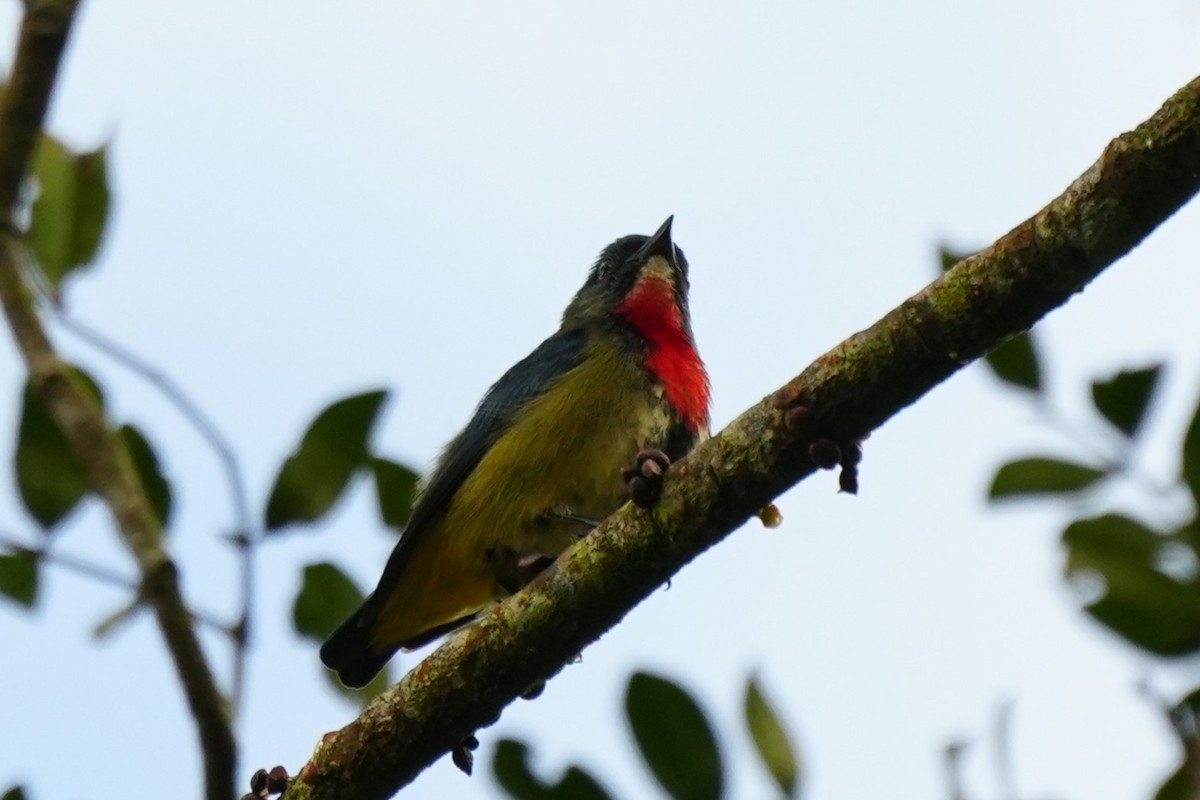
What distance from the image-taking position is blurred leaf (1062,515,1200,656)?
299 centimetres

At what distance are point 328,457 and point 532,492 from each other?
2.81 ft

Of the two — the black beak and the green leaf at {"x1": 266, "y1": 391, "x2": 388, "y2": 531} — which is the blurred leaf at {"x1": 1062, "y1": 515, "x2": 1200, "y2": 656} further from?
the black beak

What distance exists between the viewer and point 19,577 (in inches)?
171

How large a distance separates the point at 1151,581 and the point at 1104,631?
136mm

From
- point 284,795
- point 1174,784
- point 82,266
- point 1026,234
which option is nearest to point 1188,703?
point 1174,784

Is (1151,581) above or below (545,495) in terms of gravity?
below

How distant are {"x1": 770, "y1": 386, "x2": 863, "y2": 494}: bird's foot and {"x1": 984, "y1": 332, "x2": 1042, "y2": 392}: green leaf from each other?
37.1 inches

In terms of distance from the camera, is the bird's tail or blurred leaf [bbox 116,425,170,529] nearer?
blurred leaf [bbox 116,425,170,529]

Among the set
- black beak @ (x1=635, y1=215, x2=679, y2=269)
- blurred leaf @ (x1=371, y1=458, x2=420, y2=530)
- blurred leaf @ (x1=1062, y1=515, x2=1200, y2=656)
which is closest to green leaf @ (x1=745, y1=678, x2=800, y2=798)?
blurred leaf @ (x1=1062, y1=515, x2=1200, y2=656)

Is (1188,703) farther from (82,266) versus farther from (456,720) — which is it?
(82,266)

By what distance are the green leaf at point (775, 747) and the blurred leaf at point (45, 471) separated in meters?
1.96

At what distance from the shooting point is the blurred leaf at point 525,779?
354 cm

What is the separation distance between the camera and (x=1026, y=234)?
10.3 feet

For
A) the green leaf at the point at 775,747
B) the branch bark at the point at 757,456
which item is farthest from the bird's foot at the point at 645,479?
the green leaf at the point at 775,747
